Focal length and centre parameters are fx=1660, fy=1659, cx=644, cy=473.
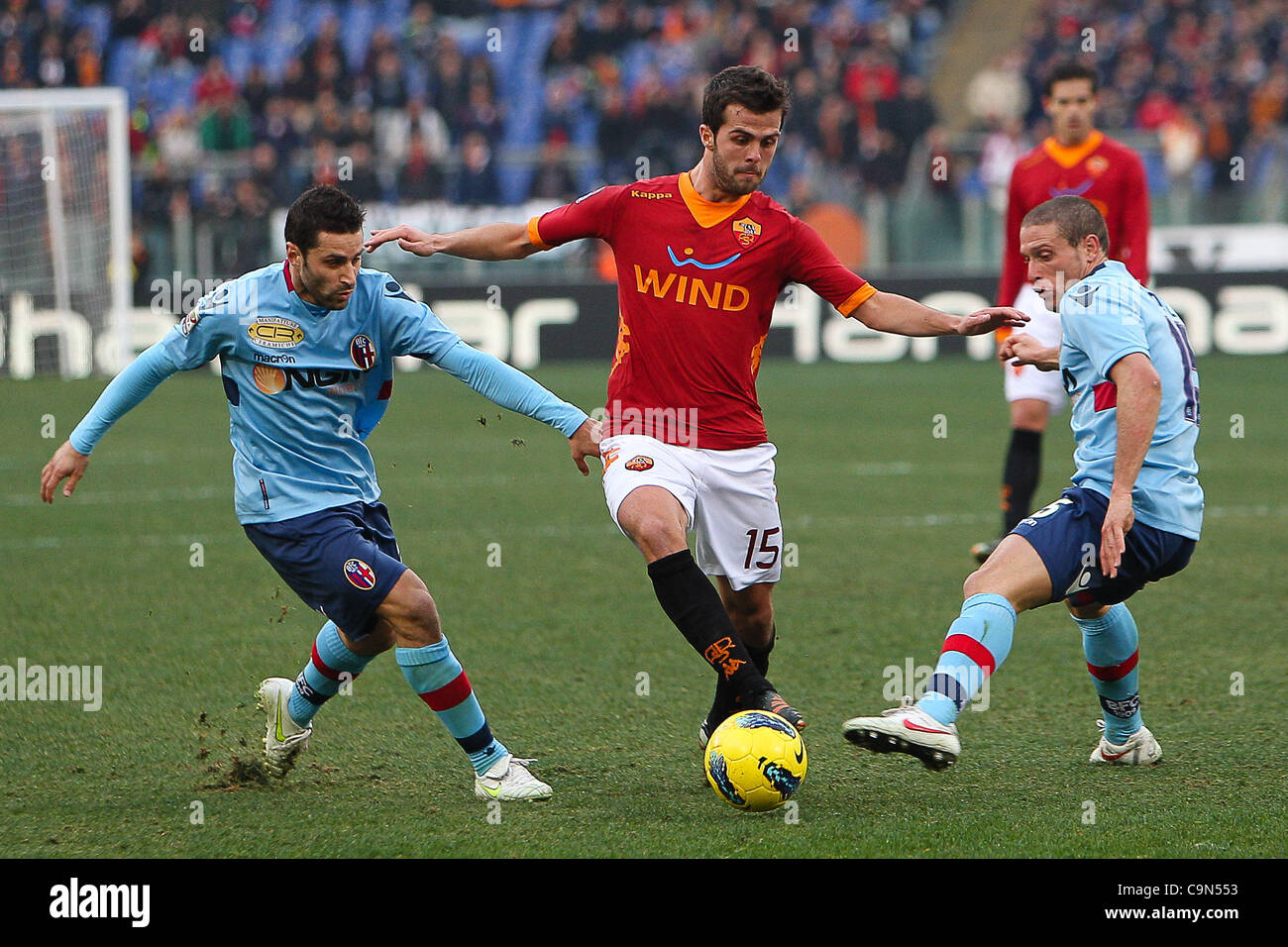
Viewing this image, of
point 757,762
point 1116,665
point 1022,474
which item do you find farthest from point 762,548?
point 1022,474

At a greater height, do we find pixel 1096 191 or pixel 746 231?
pixel 1096 191

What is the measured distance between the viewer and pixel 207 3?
24.1 m

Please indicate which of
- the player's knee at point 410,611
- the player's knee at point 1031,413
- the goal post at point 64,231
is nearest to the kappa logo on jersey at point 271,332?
the player's knee at point 410,611

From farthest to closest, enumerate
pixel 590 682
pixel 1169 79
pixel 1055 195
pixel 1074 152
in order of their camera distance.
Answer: pixel 1169 79 → pixel 1074 152 → pixel 1055 195 → pixel 590 682

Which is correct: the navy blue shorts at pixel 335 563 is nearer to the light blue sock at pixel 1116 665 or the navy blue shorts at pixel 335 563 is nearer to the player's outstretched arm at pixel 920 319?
the player's outstretched arm at pixel 920 319

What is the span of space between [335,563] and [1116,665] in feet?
7.74

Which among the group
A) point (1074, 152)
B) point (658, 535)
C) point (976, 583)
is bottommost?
point (976, 583)

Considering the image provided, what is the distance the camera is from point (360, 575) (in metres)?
4.68

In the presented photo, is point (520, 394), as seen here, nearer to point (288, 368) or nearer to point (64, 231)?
point (288, 368)

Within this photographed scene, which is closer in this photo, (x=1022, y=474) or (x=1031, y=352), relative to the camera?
(x=1031, y=352)

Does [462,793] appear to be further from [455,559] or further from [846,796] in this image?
[455,559]

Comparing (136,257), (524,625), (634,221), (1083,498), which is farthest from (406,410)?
(1083,498)

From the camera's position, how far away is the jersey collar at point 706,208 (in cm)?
520

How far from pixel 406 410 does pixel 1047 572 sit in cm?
1124
